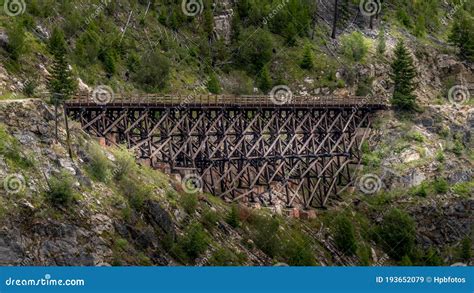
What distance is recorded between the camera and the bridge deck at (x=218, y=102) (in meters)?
55.8

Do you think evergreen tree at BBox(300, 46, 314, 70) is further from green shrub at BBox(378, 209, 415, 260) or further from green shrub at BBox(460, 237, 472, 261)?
green shrub at BBox(460, 237, 472, 261)

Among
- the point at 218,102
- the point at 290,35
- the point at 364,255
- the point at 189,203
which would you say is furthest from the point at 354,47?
the point at 189,203

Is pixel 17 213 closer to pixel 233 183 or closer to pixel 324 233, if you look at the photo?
pixel 233 183

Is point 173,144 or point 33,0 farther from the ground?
point 33,0

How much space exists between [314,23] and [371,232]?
2539cm

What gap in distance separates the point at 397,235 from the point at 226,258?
16.5 m

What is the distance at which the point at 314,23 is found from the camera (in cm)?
8538

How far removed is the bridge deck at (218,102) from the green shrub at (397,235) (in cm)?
869

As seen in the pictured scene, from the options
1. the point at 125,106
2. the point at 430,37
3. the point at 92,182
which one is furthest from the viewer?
the point at 430,37

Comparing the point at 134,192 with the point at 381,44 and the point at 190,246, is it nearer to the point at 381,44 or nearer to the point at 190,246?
the point at 190,246

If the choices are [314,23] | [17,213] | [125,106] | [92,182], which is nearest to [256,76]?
[314,23]

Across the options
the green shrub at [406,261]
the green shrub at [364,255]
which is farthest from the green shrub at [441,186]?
the green shrub at [364,255]

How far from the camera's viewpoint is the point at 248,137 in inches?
2672

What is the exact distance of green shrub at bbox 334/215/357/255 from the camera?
2442 inches
